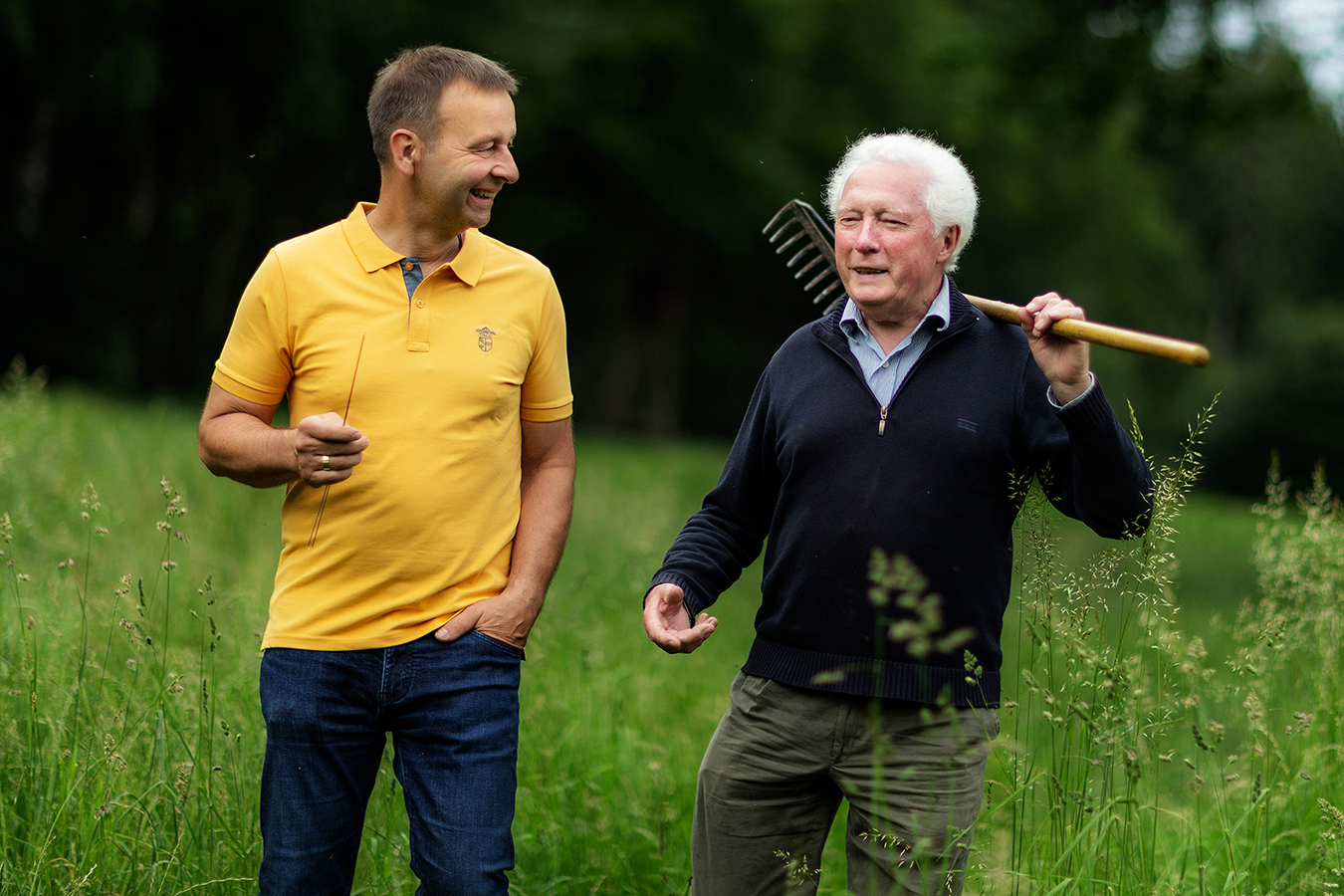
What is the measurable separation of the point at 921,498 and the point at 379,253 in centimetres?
125

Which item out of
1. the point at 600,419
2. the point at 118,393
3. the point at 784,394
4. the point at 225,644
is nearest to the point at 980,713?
the point at 784,394

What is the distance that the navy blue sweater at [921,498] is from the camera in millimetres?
2697

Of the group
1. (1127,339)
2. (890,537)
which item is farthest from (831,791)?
(1127,339)

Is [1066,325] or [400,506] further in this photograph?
[400,506]

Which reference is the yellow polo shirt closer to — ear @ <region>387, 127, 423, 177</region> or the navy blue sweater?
ear @ <region>387, 127, 423, 177</region>

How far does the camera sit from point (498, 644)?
9.00 feet

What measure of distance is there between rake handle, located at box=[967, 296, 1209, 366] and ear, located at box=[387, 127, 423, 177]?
1247mm

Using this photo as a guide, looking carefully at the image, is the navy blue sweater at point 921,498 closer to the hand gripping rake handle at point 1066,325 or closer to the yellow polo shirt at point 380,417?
the hand gripping rake handle at point 1066,325

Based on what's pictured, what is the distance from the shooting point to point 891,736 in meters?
2.73

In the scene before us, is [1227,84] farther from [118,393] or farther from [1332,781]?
[118,393]

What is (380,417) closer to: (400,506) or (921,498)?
(400,506)

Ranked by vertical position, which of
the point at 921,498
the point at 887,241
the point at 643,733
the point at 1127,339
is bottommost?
the point at 643,733

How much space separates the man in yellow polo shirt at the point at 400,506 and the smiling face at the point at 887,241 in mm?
739

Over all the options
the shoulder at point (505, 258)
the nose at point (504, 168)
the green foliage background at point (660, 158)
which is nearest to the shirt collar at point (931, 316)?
the shoulder at point (505, 258)
